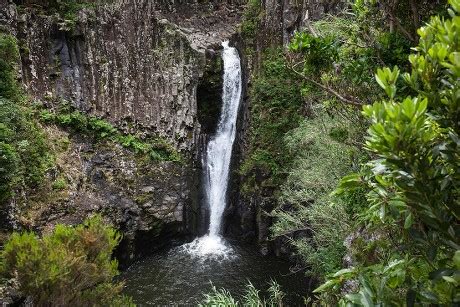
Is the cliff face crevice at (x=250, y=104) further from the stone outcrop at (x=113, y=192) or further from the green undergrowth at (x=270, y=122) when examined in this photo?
the stone outcrop at (x=113, y=192)

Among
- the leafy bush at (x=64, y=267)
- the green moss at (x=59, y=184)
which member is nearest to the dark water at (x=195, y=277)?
the green moss at (x=59, y=184)

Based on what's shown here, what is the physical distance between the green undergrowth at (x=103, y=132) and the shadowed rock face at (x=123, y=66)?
1.65ft

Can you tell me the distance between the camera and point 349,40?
5879 mm

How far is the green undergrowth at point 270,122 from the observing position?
17.5 meters

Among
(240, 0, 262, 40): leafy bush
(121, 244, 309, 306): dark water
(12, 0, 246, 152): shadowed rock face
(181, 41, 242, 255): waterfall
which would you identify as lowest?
(121, 244, 309, 306): dark water

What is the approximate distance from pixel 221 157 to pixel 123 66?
724 centimetres

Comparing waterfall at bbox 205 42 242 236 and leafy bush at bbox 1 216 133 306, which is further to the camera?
waterfall at bbox 205 42 242 236

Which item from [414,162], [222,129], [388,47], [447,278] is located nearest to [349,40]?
[388,47]

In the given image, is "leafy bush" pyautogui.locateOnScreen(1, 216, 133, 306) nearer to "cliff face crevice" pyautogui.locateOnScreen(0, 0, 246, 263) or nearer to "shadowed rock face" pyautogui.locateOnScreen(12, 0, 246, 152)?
"cliff face crevice" pyautogui.locateOnScreen(0, 0, 246, 263)

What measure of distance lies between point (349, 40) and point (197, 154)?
14301mm

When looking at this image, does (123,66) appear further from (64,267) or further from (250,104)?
(64,267)

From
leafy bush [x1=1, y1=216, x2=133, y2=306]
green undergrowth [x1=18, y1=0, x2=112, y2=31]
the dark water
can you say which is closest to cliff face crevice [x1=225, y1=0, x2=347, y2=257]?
the dark water

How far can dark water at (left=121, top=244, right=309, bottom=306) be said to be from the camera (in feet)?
43.3

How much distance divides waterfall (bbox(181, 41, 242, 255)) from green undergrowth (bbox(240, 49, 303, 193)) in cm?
152
